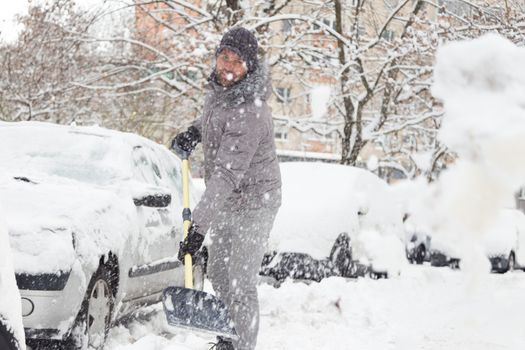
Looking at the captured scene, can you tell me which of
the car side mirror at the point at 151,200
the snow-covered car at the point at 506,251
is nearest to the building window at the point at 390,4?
the snow-covered car at the point at 506,251

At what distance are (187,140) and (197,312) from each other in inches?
40.4

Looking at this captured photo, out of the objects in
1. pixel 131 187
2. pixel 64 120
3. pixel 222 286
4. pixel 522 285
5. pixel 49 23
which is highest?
pixel 49 23

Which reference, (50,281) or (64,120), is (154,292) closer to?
(50,281)

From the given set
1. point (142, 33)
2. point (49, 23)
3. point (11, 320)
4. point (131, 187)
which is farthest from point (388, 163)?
point (11, 320)

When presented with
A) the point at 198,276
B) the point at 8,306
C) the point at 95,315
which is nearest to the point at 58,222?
the point at 95,315

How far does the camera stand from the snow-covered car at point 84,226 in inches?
→ 185

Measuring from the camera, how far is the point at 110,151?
6277 mm

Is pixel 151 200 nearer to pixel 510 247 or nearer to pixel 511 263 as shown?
pixel 510 247

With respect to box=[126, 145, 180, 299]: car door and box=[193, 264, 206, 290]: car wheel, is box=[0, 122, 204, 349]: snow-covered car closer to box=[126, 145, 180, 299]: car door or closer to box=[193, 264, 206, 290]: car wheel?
box=[126, 145, 180, 299]: car door

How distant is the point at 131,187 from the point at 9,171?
82cm

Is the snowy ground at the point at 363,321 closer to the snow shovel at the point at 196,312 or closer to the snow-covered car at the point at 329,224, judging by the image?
the snow-covered car at the point at 329,224

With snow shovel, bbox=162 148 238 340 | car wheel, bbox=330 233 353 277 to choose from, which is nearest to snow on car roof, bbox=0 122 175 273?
snow shovel, bbox=162 148 238 340

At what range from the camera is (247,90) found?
4535mm

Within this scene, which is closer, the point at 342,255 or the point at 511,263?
the point at 342,255
